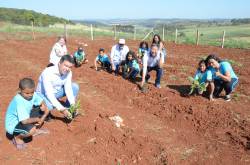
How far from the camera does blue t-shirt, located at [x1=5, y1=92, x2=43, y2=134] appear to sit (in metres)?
4.21

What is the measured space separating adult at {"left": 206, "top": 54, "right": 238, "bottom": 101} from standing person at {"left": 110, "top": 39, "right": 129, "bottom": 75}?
3004 millimetres

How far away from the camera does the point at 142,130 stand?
18.3 ft

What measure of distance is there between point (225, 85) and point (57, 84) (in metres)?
3.90

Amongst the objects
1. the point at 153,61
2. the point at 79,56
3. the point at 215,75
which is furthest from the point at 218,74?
the point at 79,56

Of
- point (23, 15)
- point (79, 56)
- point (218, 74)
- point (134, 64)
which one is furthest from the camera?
point (23, 15)

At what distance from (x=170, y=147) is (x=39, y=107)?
85.0 inches

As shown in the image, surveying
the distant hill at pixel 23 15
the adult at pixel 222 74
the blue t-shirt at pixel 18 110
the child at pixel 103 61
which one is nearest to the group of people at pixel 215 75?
the adult at pixel 222 74

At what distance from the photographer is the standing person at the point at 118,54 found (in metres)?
9.11

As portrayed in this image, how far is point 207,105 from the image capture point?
6.70 m

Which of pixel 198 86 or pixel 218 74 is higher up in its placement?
pixel 218 74

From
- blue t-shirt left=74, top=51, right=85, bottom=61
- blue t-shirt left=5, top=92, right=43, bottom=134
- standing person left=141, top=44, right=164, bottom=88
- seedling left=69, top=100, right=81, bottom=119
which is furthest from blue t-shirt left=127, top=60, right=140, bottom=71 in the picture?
blue t-shirt left=5, top=92, right=43, bottom=134

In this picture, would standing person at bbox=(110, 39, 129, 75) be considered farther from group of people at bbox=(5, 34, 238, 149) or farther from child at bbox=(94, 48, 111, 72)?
child at bbox=(94, 48, 111, 72)

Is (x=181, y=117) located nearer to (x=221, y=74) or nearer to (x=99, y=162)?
(x=221, y=74)

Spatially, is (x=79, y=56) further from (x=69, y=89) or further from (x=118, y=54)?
(x=69, y=89)
